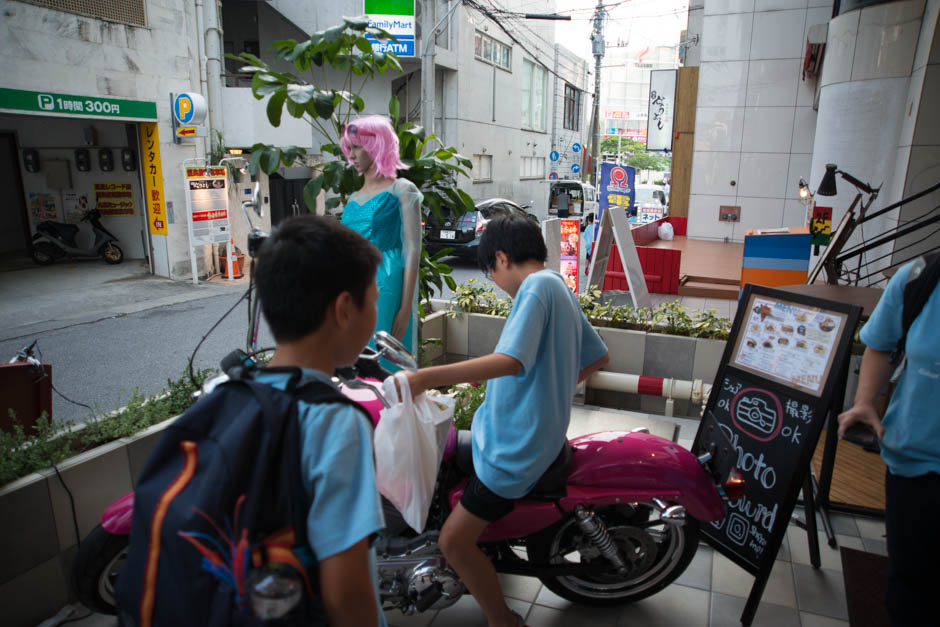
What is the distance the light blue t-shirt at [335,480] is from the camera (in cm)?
107

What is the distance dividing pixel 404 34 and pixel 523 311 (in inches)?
593

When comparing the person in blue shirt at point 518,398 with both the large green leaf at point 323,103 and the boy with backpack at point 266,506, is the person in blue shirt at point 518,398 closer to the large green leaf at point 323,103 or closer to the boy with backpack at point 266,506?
the boy with backpack at point 266,506

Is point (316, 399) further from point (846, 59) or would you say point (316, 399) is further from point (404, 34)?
point (404, 34)

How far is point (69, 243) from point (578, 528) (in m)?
14.0

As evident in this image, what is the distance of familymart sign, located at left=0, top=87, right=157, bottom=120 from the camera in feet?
31.0

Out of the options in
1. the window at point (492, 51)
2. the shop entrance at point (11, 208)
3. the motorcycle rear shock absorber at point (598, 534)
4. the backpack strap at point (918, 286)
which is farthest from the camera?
the window at point (492, 51)

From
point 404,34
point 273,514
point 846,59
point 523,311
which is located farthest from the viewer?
point 404,34

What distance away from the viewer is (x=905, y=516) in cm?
193

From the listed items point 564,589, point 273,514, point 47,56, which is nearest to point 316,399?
point 273,514

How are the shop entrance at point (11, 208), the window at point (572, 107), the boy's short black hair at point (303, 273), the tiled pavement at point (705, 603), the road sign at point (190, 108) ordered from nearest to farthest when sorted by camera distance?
1. the boy's short black hair at point (303, 273)
2. the tiled pavement at point (705, 603)
3. the road sign at point (190, 108)
4. the shop entrance at point (11, 208)
5. the window at point (572, 107)

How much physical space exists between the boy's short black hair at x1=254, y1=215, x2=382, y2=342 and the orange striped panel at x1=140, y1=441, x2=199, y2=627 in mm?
275

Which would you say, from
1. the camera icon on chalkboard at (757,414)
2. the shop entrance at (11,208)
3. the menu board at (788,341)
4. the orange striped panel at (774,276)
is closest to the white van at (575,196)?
the orange striped panel at (774,276)

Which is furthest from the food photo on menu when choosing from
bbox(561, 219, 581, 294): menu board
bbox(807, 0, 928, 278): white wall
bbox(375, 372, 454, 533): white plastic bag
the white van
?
the white van

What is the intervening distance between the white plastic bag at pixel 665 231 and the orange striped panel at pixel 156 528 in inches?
568
